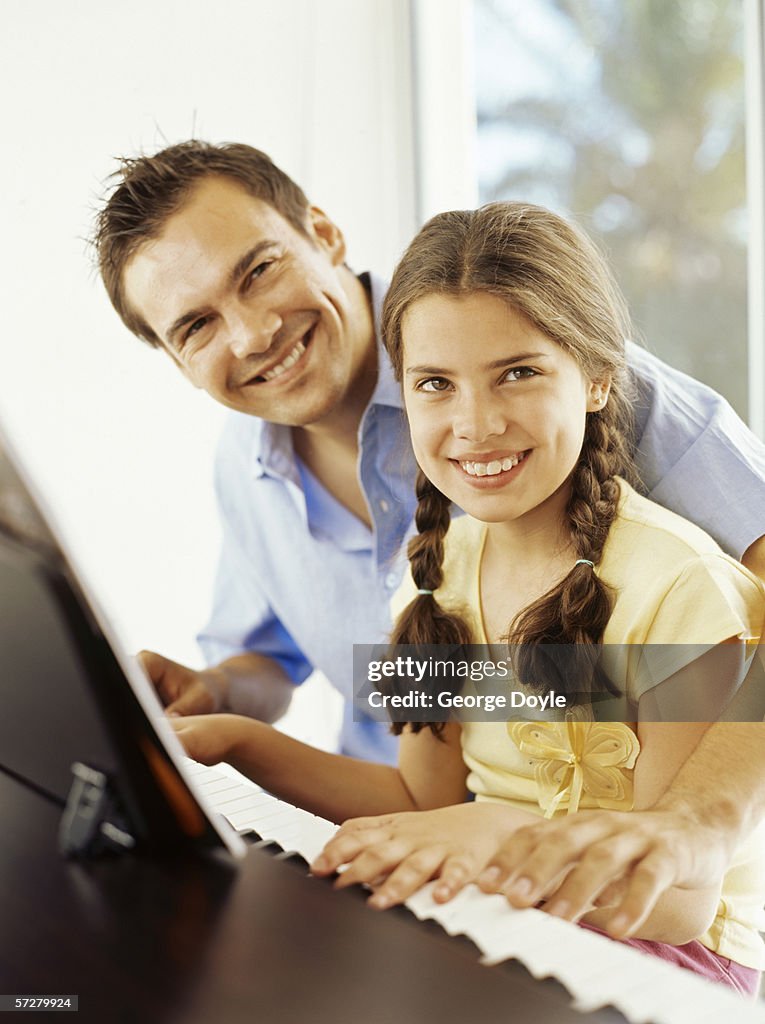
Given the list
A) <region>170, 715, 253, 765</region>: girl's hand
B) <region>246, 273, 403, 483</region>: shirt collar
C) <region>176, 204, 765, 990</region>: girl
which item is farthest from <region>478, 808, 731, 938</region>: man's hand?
<region>246, 273, 403, 483</region>: shirt collar

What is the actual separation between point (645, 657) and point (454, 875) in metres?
0.25

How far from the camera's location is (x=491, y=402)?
2.25 ft

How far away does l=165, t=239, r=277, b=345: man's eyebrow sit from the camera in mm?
856

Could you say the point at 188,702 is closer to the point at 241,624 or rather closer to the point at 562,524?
the point at 241,624

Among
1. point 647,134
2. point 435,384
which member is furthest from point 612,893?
point 647,134

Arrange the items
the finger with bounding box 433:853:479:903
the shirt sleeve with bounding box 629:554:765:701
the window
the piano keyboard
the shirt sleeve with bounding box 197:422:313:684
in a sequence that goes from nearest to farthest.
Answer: the piano keyboard < the finger with bounding box 433:853:479:903 < the shirt sleeve with bounding box 629:554:765:701 < the shirt sleeve with bounding box 197:422:313:684 < the window

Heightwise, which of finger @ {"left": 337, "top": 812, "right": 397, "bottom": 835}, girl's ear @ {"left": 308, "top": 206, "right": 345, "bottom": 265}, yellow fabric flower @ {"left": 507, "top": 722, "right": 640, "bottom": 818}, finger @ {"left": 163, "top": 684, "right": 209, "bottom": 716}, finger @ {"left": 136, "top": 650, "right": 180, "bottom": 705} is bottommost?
finger @ {"left": 337, "top": 812, "right": 397, "bottom": 835}

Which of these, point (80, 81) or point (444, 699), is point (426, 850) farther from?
point (80, 81)

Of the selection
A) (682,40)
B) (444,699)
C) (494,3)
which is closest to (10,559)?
(444,699)

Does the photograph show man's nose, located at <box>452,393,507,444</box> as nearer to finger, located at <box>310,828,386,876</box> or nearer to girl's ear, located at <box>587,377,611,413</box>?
girl's ear, located at <box>587,377,611,413</box>

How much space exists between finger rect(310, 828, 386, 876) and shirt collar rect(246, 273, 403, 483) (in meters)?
0.47

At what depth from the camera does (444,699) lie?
0.80 m

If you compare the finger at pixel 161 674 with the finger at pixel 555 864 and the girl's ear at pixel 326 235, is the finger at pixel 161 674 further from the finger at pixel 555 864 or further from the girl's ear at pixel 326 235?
the finger at pixel 555 864

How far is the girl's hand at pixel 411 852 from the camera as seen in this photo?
486 mm
